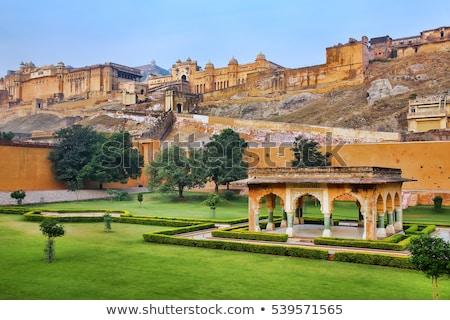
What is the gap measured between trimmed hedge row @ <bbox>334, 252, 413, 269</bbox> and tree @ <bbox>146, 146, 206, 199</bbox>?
20.5 metres

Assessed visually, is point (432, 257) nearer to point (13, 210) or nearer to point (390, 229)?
point (390, 229)

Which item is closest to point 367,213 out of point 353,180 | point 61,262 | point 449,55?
point 353,180

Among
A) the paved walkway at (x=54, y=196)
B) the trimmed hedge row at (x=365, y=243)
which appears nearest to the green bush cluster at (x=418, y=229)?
the trimmed hedge row at (x=365, y=243)

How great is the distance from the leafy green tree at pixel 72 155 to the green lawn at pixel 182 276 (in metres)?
20.9

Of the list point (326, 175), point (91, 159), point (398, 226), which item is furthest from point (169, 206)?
point (326, 175)

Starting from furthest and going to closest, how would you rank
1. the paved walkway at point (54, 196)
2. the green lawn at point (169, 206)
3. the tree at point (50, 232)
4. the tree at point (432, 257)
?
the paved walkway at point (54, 196) < the green lawn at point (169, 206) < the tree at point (50, 232) < the tree at point (432, 257)

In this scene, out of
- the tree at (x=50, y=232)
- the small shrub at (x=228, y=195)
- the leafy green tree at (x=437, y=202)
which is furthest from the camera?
the small shrub at (x=228, y=195)

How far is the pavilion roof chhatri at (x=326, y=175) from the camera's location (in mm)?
17047

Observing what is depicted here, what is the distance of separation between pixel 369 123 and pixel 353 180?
1117 inches

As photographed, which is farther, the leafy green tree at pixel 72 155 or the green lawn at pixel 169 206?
the leafy green tree at pixel 72 155

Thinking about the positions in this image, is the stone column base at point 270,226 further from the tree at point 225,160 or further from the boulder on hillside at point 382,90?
the boulder on hillside at point 382,90

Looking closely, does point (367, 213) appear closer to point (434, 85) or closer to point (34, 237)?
point (34, 237)

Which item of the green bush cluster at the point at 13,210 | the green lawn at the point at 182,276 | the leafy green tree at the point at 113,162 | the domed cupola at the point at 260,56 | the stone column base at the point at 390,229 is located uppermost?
the domed cupola at the point at 260,56

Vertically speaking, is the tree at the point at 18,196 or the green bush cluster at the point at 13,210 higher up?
the tree at the point at 18,196
